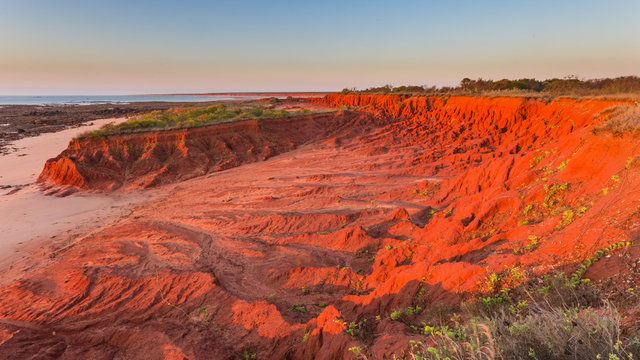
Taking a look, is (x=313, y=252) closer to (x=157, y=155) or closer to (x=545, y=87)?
(x=157, y=155)

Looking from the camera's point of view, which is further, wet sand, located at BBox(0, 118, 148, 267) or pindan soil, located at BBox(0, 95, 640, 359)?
wet sand, located at BBox(0, 118, 148, 267)

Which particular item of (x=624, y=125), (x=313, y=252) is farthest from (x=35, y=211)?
(x=624, y=125)

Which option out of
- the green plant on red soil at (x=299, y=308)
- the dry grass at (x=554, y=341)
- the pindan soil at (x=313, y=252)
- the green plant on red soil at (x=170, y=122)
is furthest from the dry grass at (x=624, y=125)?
the green plant on red soil at (x=170, y=122)

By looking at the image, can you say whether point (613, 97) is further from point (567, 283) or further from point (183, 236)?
point (183, 236)

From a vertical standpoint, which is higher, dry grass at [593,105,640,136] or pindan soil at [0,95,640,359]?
dry grass at [593,105,640,136]

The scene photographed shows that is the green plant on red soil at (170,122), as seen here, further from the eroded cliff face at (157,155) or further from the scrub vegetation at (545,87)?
the scrub vegetation at (545,87)

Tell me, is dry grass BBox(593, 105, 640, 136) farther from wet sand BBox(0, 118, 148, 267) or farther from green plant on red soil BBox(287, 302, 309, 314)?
wet sand BBox(0, 118, 148, 267)

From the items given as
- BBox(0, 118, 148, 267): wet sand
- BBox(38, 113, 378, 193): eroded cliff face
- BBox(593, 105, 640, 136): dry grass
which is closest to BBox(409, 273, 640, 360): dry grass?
BBox(593, 105, 640, 136): dry grass

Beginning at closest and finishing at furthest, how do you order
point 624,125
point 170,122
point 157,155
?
point 624,125 < point 157,155 < point 170,122
